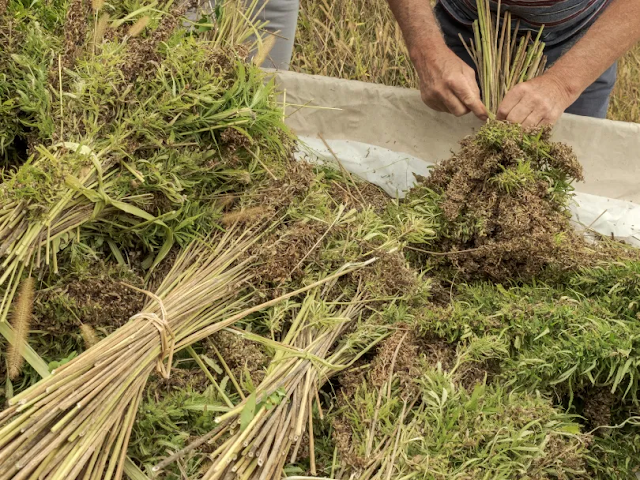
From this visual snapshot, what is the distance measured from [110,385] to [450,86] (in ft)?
5.31

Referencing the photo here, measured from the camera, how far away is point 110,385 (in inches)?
46.6

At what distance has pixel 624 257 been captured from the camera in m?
1.69

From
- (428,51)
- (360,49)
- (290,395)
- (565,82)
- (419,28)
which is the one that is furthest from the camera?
(360,49)

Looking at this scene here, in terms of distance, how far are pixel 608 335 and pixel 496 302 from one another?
0.30 metres

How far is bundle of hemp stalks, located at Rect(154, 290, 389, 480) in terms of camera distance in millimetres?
1181

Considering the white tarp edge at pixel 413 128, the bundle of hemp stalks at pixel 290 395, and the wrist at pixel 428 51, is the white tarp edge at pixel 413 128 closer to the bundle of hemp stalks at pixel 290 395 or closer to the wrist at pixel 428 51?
the wrist at pixel 428 51

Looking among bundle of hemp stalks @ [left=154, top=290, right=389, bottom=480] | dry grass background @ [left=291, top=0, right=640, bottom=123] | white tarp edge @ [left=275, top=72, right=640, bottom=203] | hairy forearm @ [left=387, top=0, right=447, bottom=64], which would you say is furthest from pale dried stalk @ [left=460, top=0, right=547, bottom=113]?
dry grass background @ [left=291, top=0, right=640, bottom=123]

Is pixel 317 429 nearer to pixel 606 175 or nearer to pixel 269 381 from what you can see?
pixel 269 381

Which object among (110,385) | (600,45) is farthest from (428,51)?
(110,385)

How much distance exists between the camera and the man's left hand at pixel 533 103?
2.06m

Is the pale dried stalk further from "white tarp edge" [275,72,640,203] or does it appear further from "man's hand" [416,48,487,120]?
"white tarp edge" [275,72,640,203]

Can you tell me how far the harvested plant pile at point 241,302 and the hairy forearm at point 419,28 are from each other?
730 millimetres

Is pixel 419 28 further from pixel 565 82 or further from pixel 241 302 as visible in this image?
pixel 241 302

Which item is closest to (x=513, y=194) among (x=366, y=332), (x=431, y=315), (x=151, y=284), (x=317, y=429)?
(x=431, y=315)
